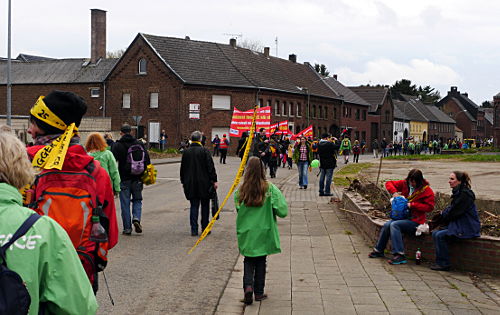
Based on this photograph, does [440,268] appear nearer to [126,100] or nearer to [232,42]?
[126,100]

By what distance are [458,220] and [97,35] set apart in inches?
2256

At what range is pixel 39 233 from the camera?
7.91 ft

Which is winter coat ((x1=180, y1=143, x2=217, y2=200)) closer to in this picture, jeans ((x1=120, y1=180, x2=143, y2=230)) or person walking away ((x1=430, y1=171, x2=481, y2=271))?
jeans ((x1=120, y1=180, x2=143, y2=230))

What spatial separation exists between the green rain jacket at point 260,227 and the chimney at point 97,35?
56.7m

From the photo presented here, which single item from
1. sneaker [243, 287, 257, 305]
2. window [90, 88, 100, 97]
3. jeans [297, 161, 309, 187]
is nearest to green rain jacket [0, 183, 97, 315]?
sneaker [243, 287, 257, 305]

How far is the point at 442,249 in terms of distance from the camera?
7.78 meters

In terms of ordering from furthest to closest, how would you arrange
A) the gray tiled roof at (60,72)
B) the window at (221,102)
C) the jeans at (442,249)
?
the gray tiled roof at (60,72), the window at (221,102), the jeans at (442,249)

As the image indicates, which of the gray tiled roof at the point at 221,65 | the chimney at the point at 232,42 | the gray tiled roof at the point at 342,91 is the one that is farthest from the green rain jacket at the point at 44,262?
the gray tiled roof at the point at 342,91

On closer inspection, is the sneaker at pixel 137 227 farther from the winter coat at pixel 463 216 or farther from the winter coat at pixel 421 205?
Result: the winter coat at pixel 463 216

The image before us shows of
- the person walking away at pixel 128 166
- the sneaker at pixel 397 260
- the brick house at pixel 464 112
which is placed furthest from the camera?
the brick house at pixel 464 112

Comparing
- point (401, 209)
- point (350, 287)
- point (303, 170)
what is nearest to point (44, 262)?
point (350, 287)

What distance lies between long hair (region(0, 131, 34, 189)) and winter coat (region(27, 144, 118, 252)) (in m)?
1.06

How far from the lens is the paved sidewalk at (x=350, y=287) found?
6035 mm

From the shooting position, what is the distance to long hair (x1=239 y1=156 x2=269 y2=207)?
6.46m
